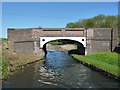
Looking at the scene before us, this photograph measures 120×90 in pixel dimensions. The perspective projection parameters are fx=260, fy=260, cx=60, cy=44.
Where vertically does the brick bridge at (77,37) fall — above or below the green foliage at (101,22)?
below

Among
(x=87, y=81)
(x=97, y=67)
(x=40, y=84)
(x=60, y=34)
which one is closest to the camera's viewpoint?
(x=40, y=84)

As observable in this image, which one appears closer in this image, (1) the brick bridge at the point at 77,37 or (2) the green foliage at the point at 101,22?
(1) the brick bridge at the point at 77,37

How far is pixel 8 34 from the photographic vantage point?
57.7m

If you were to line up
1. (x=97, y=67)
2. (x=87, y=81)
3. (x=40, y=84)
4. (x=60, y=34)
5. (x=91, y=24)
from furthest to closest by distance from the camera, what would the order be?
(x=91, y=24)
(x=60, y=34)
(x=97, y=67)
(x=87, y=81)
(x=40, y=84)

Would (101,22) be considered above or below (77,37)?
above

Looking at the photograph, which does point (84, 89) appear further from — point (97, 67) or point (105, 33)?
point (105, 33)

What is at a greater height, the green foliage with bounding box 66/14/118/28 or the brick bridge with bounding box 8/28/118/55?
the green foliage with bounding box 66/14/118/28

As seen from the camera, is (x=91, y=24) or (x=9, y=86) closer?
(x=9, y=86)

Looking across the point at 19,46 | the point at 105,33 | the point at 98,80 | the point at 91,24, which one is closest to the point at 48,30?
the point at 19,46

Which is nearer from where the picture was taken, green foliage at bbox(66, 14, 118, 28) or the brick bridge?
the brick bridge

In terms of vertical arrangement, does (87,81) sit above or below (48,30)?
below

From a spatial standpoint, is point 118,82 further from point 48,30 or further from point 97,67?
point 48,30

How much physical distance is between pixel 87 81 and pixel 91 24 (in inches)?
3081

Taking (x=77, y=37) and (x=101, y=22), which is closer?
(x=77, y=37)
